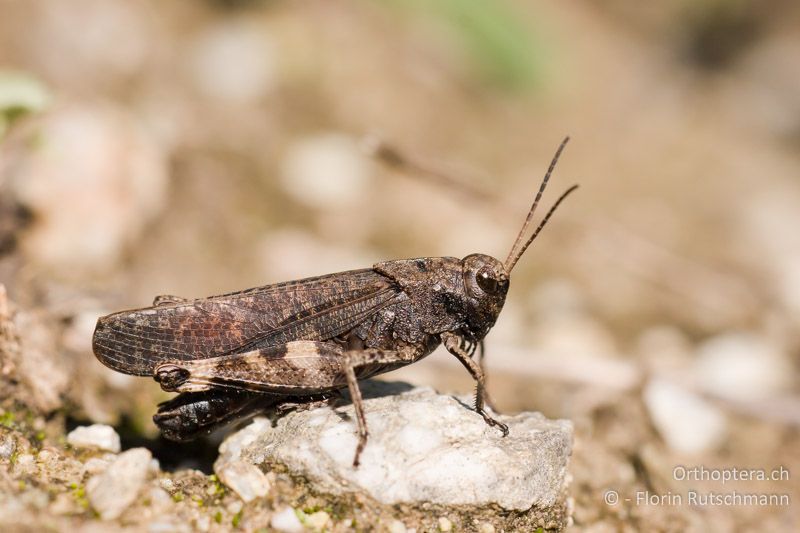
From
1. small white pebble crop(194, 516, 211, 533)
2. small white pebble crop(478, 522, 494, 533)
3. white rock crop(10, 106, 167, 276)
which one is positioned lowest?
small white pebble crop(478, 522, 494, 533)

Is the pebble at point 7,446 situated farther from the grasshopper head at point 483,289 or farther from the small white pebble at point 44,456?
the grasshopper head at point 483,289

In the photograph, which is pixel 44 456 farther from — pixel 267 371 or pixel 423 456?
pixel 423 456

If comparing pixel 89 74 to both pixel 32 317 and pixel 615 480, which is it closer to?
pixel 32 317

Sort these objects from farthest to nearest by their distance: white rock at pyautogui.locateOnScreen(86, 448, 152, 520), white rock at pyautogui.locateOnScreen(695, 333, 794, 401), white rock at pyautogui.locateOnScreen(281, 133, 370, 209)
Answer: white rock at pyautogui.locateOnScreen(281, 133, 370, 209), white rock at pyautogui.locateOnScreen(695, 333, 794, 401), white rock at pyautogui.locateOnScreen(86, 448, 152, 520)

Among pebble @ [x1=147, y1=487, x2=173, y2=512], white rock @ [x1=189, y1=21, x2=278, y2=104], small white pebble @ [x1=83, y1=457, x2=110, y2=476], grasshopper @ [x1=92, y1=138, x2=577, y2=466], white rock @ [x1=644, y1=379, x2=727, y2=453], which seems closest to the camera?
pebble @ [x1=147, y1=487, x2=173, y2=512]

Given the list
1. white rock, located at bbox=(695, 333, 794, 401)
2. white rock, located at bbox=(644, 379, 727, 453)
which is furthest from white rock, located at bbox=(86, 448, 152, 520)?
white rock, located at bbox=(695, 333, 794, 401)

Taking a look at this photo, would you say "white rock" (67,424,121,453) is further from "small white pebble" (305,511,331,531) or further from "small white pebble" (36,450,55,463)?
"small white pebble" (305,511,331,531)
